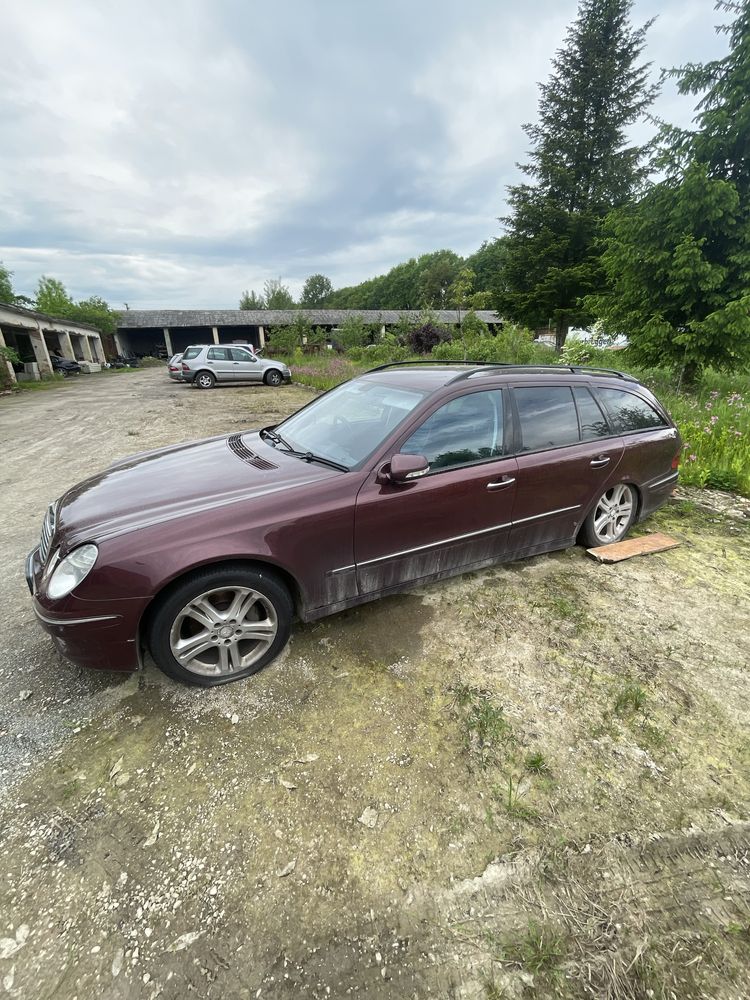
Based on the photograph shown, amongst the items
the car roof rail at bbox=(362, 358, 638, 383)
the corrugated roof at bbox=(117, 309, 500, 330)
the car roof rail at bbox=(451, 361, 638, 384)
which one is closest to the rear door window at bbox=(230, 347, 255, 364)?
the car roof rail at bbox=(362, 358, 638, 383)

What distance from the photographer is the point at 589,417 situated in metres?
3.31

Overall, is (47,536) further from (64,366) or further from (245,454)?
(64,366)

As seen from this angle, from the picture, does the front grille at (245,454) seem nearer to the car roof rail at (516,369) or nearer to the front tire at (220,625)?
the front tire at (220,625)

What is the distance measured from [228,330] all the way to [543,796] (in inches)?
1891

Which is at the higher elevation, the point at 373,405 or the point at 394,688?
the point at 373,405

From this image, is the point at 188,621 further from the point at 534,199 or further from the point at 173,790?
the point at 534,199

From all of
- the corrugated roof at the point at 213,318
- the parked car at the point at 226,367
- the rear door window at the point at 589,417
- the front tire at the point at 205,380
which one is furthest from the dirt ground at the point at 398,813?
the corrugated roof at the point at 213,318

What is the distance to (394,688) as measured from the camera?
2.25 meters

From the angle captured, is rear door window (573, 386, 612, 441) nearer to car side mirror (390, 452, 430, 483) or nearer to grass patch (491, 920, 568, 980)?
car side mirror (390, 452, 430, 483)

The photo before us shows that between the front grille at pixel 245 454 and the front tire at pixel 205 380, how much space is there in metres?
14.1

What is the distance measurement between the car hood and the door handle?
98 centimetres

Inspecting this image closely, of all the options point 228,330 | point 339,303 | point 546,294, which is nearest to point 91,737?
point 546,294

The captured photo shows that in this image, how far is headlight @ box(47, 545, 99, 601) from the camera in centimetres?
195

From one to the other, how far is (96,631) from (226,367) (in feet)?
51.0
